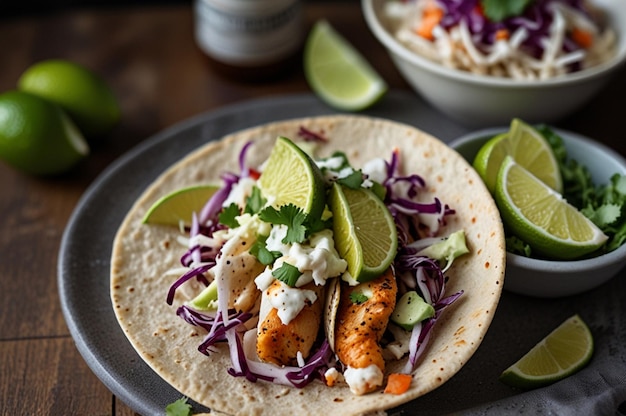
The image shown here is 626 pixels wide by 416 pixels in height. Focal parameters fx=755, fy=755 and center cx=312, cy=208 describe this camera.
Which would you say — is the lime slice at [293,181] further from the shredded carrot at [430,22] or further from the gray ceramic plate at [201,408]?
the shredded carrot at [430,22]

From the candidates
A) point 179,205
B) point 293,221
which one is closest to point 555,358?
point 293,221

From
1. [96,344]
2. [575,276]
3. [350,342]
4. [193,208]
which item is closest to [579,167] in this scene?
[575,276]

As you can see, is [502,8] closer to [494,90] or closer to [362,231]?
[494,90]

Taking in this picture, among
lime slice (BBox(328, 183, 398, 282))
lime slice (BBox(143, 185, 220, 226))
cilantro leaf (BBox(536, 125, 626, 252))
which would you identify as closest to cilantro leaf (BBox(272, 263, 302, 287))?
lime slice (BBox(328, 183, 398, 282))

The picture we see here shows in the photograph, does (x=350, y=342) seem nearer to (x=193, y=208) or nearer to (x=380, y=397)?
(x=380, y=397)

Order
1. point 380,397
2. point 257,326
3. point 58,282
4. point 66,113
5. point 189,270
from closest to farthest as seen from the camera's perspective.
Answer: point 380,397
point 257,326
point 189,270
point 58,282
point 66,113

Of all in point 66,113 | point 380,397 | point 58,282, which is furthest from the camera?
point 66,113

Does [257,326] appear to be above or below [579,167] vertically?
below
